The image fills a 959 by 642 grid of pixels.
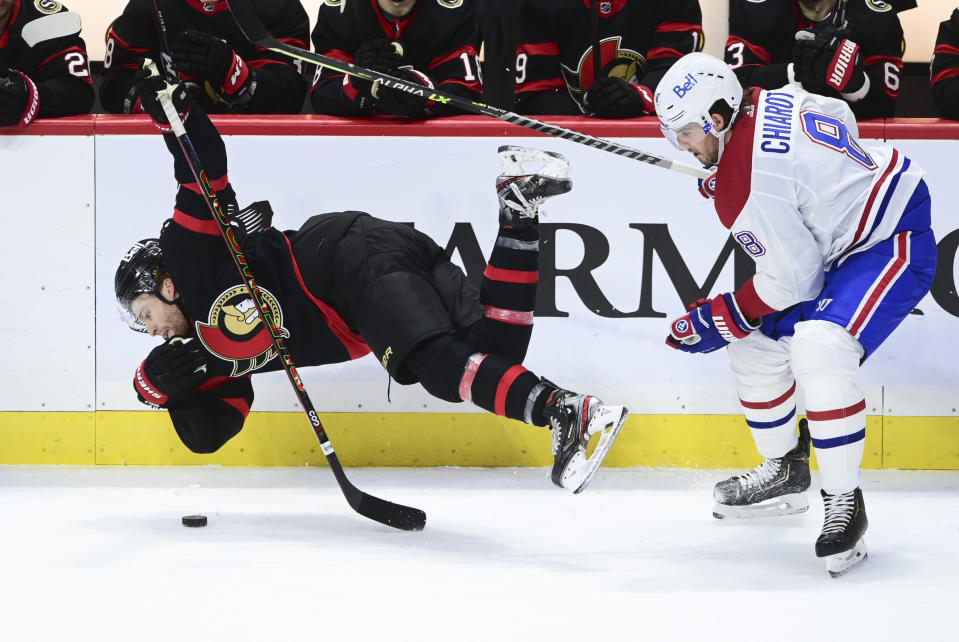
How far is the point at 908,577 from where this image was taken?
95.5 inches

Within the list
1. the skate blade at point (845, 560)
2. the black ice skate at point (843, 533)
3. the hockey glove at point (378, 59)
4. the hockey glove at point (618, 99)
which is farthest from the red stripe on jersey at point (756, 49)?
the skate blade at point (845, 560)

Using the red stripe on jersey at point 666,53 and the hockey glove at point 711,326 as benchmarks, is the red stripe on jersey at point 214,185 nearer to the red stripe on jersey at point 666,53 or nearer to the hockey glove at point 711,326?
the hockey glove at point 711,326

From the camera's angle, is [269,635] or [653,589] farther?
[653,589]

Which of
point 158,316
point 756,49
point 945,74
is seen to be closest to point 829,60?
point 756,49

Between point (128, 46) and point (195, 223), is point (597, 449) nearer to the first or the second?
point (195, 223)

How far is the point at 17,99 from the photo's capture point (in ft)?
11.6

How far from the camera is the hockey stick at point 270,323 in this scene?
2.80 metres

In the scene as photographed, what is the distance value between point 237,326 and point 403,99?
41.9 inches

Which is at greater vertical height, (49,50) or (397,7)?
(397,7)

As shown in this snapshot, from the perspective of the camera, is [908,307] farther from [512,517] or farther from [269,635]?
[269,635]

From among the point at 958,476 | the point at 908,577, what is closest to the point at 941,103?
the point at 958,476

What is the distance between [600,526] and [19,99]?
93.3 inches

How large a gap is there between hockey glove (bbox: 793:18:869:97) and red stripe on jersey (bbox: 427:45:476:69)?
3.84 feet

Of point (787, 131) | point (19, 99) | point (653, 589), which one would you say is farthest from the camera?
point (19, 99)
